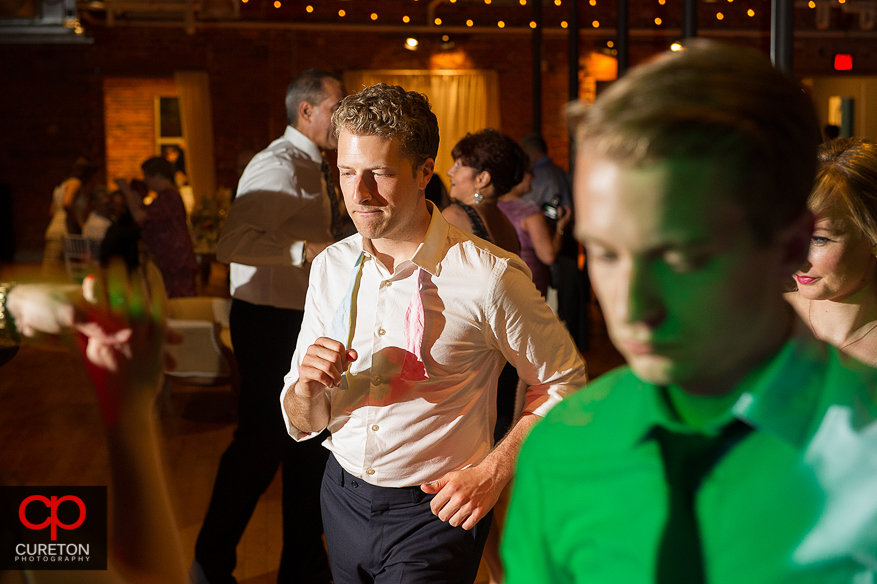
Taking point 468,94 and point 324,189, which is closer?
point 324,189

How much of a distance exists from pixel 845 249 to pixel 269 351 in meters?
1.88

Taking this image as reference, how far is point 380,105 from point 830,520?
114 centimetres

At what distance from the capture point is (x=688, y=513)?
1.49ft

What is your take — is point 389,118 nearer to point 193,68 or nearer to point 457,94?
point 457,94

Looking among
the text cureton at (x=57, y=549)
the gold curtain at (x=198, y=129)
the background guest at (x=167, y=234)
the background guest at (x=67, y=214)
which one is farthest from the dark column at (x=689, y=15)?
the gold curtain at (x=198, y=129)

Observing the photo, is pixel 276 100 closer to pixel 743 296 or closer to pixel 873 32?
pixel 873 32

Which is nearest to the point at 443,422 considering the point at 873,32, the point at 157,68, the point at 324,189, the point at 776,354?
the point at 776,354

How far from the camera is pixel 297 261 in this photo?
2.51m

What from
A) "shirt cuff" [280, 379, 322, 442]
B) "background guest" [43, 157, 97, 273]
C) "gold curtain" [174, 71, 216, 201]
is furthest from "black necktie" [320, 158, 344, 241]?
"gold curtain" [174, 71, 216, 201]

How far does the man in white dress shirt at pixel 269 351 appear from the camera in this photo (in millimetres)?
2551

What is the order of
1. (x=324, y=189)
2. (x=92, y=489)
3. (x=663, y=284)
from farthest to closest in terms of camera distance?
1. (x=92, y=489)
2. (x=324, y=189)
3. (x=663, y=284)

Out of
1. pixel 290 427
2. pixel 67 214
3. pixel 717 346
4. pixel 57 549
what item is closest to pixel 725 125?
pixel 717 346

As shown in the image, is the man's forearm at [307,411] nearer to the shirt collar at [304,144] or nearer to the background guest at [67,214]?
the shirt collar at [304,144]

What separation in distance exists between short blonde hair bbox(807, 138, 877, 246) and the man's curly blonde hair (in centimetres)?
70
